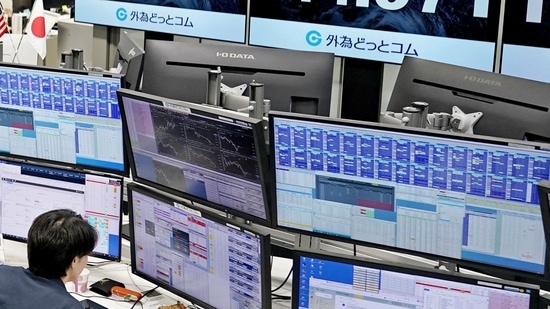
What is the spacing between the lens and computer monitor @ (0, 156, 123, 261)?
8.41 ft

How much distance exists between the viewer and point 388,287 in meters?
1.96

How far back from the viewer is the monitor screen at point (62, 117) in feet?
8.35

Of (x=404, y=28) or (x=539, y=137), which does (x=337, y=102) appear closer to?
(x=404, y=28)

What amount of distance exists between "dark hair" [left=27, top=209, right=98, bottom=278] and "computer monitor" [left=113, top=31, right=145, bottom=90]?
97cm

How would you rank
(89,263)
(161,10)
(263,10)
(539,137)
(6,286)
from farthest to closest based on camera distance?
(161,10) < (263,10) < (89,263) < (539,137) < (6,286)

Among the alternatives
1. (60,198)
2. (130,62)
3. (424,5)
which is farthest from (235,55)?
(424,5)

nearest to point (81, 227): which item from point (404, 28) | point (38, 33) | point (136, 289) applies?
point (136, 289)

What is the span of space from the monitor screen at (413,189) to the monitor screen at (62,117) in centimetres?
67

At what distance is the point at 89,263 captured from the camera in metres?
2.73

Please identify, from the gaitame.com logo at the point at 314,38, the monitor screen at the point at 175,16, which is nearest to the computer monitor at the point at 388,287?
the gaitame.com logo at the point at 314,38

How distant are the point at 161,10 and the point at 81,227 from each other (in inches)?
141

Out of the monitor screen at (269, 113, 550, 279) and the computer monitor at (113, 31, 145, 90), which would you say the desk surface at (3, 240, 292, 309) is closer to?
the monitor screen at (269, 113, 550, 279)

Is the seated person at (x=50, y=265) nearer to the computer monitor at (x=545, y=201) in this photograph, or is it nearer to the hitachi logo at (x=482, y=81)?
the computer monitor at (x=545, y=201)

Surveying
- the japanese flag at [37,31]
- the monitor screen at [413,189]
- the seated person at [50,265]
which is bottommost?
the seated person at [50,265]
